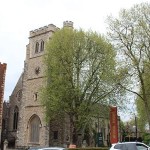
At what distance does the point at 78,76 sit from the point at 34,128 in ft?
45.9

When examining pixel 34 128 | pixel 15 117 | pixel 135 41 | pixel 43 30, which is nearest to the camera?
pixel 135 41

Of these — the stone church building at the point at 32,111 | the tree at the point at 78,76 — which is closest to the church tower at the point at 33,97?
the stone church building at the point at 32,111

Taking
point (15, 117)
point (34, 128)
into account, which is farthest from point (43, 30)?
point (34, 128)

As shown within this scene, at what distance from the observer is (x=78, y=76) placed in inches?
1566

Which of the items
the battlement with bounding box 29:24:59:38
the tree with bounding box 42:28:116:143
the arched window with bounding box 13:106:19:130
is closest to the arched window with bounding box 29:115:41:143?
the arched window with bounding box 13:106:19:130

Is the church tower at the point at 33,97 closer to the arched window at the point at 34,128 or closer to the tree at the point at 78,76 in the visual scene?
the arched window at the point at 34,128

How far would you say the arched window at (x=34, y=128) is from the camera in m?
48.3

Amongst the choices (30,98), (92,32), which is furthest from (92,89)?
(30,98)

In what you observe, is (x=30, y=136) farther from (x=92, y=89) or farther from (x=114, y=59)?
(x=114, y=59)

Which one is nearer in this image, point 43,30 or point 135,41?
point 135,41

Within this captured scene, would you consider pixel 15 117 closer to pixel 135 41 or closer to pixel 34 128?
pixel 34 128

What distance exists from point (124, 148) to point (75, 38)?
25154mm

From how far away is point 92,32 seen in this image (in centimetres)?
4131

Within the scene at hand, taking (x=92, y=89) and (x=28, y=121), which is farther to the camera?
(x=28, y=121)
